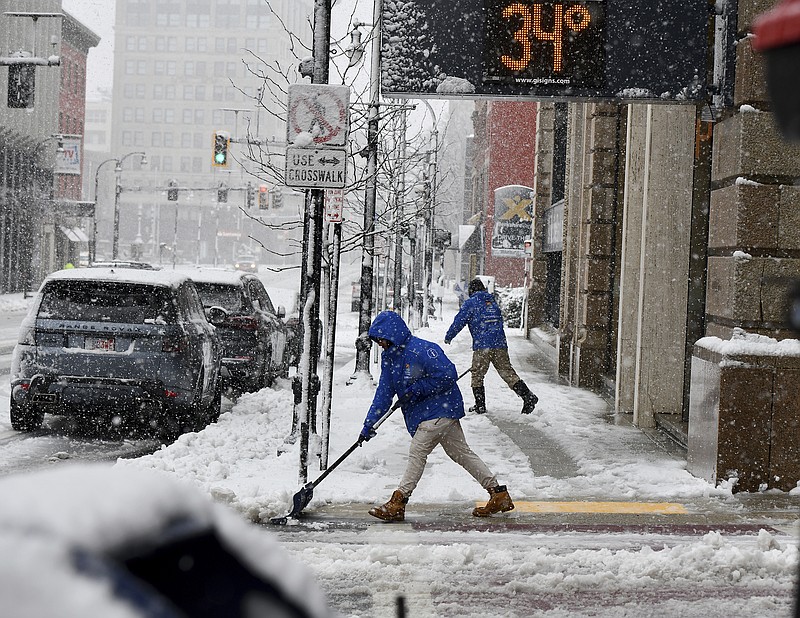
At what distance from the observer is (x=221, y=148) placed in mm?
36500

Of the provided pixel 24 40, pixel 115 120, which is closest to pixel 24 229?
pixel 24 40

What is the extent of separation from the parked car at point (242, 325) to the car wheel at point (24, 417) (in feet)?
11.6

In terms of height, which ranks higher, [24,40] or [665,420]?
[24,40]

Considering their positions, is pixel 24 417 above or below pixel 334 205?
below

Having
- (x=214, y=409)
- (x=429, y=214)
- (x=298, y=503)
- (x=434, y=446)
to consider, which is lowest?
(x=214, y=409)

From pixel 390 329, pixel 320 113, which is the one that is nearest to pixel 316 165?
pixel 320 113

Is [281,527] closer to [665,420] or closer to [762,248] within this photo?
[762,248]

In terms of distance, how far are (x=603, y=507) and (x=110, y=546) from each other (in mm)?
7748

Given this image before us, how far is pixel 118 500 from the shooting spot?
126 cm

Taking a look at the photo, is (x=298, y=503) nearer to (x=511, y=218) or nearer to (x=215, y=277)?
(x=215, y=277)

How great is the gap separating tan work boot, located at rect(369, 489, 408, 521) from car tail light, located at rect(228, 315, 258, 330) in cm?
820

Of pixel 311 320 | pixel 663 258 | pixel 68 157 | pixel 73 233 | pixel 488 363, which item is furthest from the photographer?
pixel 73 233

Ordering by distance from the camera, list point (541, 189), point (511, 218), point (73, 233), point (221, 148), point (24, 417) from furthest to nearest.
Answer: point (73, 233) → point (511, 218) → point (221, 148) → point (541, 189) → point (24, 417)

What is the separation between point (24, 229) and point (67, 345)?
46.3m
